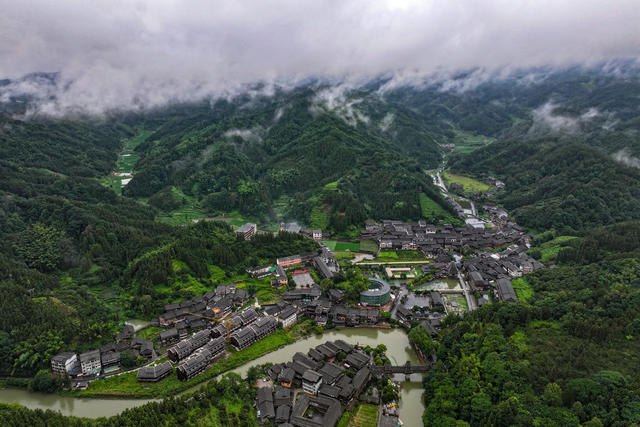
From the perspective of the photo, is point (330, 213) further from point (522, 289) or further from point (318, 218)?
point (522, 289)

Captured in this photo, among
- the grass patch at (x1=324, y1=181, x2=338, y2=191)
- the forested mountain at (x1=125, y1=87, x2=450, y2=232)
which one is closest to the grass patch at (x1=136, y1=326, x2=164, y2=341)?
the forested mountain at (x1=125, y1=87, x2=450, y2=232)

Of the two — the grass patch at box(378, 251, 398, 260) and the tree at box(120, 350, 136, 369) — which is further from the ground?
the grass patch at box(378, 251, 398, 260)

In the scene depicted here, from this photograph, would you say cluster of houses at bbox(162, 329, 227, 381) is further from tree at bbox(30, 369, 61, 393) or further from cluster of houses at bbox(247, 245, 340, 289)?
cluster of houses at bbox(247, 245, 340, 289)

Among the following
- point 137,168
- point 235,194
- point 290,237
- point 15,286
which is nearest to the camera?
point 15,286

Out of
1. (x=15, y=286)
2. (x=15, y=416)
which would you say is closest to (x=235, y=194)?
(x=15, y=286)

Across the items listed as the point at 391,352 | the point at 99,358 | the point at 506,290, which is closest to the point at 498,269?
the point at 506,290

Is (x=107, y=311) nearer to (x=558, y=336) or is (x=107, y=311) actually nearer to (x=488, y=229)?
(x=558, y=336)

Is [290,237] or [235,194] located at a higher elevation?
[235,194]
